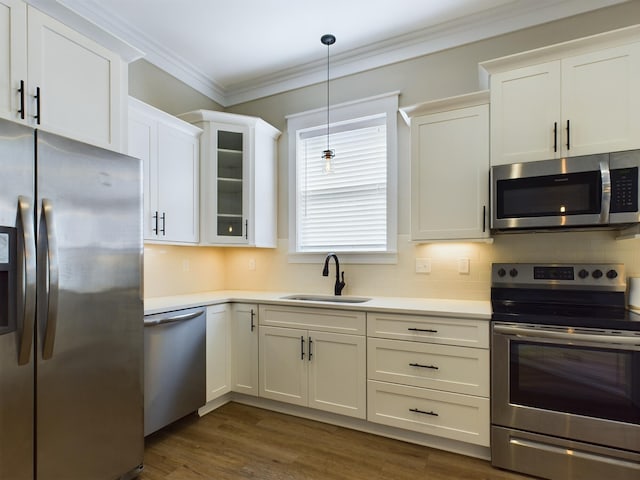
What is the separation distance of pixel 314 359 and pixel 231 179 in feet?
5.54

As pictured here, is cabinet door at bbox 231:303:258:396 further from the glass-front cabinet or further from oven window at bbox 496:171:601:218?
oven window at bbox 496:171:601:218

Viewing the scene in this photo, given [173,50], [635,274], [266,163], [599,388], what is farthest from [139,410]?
[635,274]

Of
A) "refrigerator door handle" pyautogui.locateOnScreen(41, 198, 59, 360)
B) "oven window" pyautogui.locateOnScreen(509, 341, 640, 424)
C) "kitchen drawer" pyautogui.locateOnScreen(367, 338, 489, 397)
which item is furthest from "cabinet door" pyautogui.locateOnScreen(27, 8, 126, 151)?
"oven window" pyautogui.locateOnScreen(509, 341, 640, 424)

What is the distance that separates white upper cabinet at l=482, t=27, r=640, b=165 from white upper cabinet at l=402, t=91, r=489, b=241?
0.11m

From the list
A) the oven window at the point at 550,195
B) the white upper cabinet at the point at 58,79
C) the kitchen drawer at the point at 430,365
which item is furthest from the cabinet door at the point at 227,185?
the oven window at the point at 550,195

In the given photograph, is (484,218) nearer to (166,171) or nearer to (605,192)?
(605,192)

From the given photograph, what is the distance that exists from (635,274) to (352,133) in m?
2.25

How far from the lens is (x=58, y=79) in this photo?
1753 mm

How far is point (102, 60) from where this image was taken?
1956 millimetres

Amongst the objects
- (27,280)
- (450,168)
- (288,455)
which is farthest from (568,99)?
(27,280)

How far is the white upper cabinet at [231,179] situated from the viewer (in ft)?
10.3

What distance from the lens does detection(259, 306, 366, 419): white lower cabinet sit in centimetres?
249

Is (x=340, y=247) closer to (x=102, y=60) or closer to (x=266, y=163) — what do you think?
(x=266, y=163)

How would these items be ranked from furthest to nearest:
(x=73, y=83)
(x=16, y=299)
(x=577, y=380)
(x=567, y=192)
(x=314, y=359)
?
(x=314, y=359)
(x=567, y=192)
(x=577, y=380)
(x=73, y=83)
(x=16, y=299)
